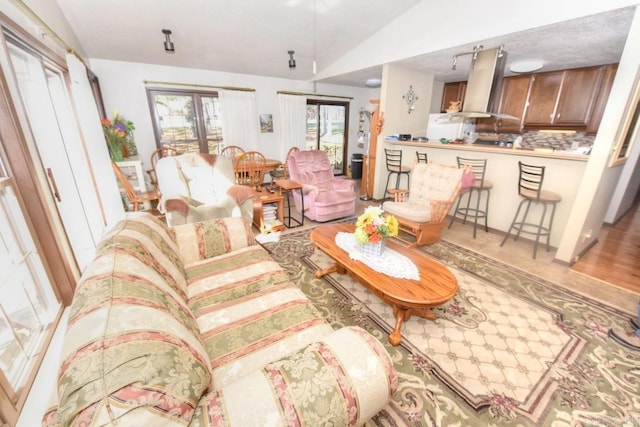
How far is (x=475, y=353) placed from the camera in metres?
1.64

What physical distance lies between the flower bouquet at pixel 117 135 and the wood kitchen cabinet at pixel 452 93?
5.94 m

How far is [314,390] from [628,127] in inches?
143

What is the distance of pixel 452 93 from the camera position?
17.6 ft

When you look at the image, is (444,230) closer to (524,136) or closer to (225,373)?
(524,136)

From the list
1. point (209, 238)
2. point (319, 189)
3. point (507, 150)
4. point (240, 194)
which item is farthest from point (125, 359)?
point (507, 150)

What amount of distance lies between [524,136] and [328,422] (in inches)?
230

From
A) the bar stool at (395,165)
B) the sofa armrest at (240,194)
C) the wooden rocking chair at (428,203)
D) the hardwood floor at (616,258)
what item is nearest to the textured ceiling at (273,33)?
the bar stool at (395,165)

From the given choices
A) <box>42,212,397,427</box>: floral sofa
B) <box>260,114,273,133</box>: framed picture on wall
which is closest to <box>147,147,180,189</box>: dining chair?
<box>260,114,273,133</box>: framed picture on wall

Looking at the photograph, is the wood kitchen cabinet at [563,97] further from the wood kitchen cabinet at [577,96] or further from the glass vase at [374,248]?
the glass vase at [374,248]

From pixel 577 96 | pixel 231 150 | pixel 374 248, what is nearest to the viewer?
pixel 374 248

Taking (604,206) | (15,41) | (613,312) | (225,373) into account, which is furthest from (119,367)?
(604,206)

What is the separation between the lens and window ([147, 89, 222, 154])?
4.56m

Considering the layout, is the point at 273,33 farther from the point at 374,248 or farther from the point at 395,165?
the point at 374,248

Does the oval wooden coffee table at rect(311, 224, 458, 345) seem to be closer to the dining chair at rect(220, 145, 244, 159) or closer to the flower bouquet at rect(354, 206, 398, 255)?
the flower bouquet at rect(354, 206, 398, 255)
